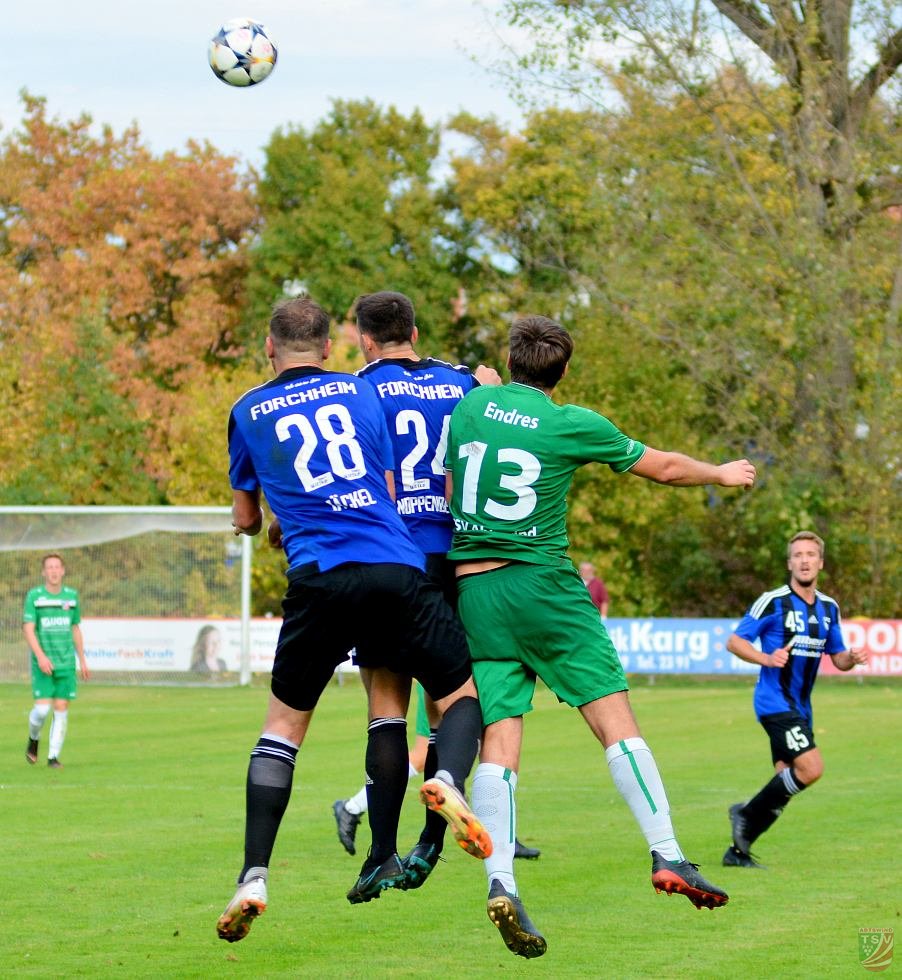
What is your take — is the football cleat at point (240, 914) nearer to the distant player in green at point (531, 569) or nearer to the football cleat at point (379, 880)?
the football cleat at point (379, 880)

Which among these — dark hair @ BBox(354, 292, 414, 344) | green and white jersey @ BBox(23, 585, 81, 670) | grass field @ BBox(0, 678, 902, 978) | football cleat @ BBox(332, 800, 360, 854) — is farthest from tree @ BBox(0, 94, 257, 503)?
dark hair @ BBox(354, 292, 414, 344)

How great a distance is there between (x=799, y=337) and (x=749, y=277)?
1.59m

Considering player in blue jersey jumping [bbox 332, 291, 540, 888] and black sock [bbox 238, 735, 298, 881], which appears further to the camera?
player in blue jersey jumping [bbox 332, 291, 540, 888]

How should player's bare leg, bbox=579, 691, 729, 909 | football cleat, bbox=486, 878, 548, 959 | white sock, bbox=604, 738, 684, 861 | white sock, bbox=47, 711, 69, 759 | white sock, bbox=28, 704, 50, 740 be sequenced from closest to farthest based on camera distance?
football cleat, bbox=486, 878, 548, 959
player's bare leg, bbox=579, 691, 729, 909
white sock, bbox=604, 738, 684, 861
white sock, bbox=47, 711, 69, 759
white sock, bbox=28, 704, 50, 740

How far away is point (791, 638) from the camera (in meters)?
11.2

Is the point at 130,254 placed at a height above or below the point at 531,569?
above

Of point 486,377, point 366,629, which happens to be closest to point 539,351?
point 486,377

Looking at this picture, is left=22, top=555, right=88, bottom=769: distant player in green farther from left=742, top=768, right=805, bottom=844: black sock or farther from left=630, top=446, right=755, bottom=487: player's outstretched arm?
left=630, top=446, right=755, bottom=487: player's outstretched arm

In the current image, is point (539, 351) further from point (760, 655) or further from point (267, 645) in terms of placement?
point (267, 645)

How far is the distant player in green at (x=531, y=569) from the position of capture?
6684mm

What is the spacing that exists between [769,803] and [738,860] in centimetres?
43

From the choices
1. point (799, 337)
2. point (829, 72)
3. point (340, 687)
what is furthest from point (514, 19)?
point (340, 687)

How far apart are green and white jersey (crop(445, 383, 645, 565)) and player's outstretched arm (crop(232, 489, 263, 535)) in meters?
0.82

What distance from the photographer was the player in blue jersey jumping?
7.04 metres
